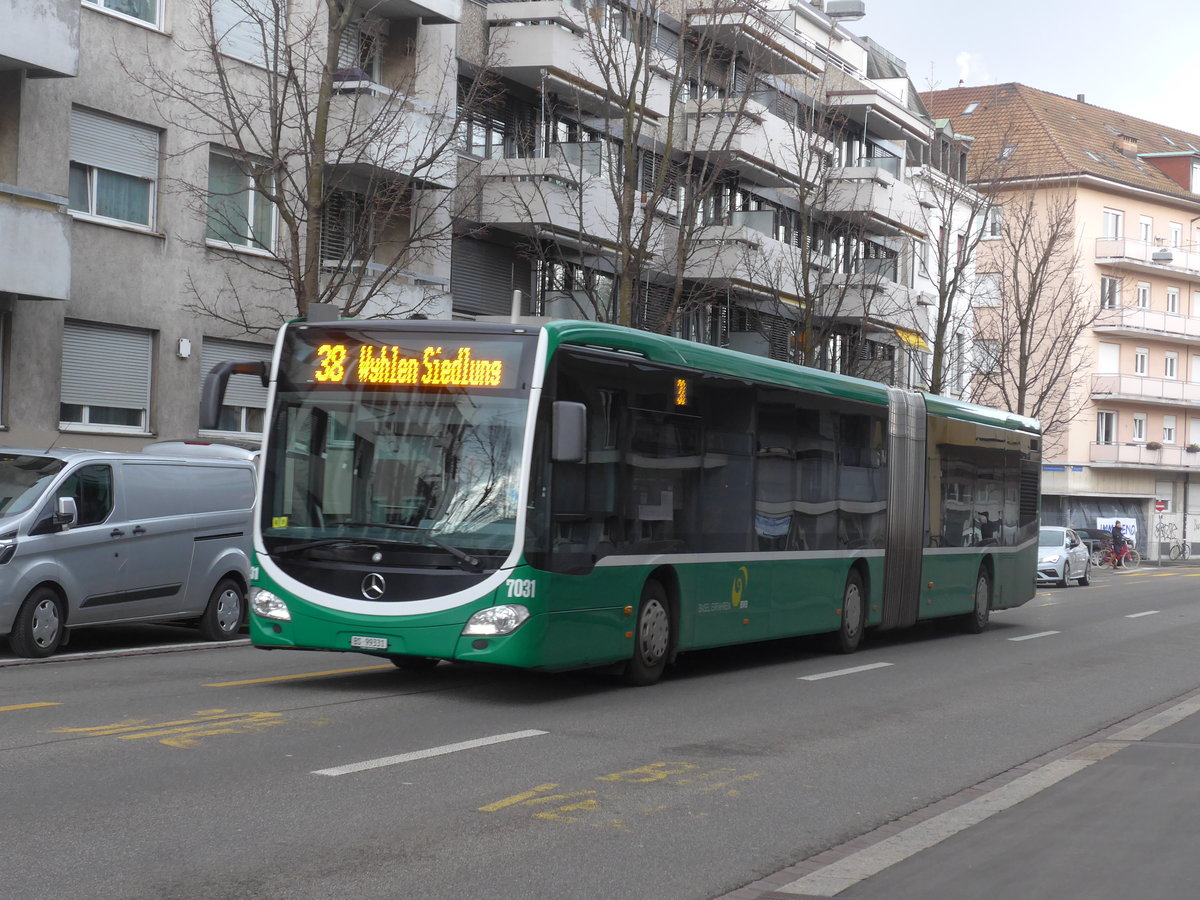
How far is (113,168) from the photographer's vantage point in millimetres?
24500

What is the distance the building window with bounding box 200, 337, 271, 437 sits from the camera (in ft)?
86.8

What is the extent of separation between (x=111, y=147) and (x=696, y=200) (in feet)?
34.3

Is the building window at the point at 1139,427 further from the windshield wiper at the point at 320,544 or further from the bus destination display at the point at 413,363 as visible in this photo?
the windshield wiper at the point at 320,544

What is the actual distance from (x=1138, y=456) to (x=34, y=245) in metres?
62.2

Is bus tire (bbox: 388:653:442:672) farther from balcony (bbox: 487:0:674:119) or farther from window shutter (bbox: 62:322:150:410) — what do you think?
balcony (bbox: 487:0:674:119)

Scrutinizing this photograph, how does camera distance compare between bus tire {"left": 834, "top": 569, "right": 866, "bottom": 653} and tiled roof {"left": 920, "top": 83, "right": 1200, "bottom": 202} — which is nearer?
bus tire {"left": 834, "top": 569, "right": 866, "bottom": 653}

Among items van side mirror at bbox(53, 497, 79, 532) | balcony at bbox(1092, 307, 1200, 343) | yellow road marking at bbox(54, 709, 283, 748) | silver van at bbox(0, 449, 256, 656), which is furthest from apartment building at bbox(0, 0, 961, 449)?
balcony at bbox(1092, 307, 1200, 343)

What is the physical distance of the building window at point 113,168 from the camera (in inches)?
942

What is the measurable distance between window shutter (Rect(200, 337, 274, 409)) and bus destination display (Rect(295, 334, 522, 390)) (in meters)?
14.4

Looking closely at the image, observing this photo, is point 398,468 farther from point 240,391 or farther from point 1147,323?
point 1147,323

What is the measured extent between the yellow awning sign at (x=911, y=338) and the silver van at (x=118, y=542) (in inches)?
1189

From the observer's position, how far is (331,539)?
1199 cm

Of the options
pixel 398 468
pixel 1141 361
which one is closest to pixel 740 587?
pixel 398 468

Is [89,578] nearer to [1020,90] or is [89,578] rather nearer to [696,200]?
[696,200]
